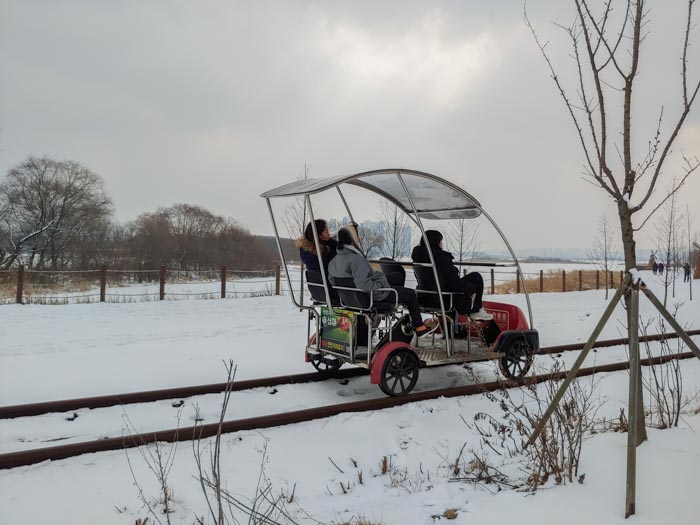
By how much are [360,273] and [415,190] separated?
7.05ft

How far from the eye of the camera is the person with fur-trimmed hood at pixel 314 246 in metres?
6.81

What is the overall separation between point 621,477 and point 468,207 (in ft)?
16.3

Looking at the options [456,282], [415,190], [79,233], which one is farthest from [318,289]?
[79,233]

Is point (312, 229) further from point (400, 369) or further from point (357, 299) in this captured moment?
point (400, 369)

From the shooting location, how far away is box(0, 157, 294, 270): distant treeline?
4166 centimetres

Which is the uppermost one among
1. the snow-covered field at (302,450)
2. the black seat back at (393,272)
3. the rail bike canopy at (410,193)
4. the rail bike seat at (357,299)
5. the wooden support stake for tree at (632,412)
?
the rail bike canopy at (410,193)

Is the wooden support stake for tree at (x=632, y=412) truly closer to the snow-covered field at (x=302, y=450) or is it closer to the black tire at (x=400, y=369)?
the snow-covered field at (x=302, y=450)

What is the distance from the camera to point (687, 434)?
13.9 ft

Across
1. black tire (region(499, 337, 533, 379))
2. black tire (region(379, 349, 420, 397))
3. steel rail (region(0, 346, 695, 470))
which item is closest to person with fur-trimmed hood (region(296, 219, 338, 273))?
black tire (region(379, 349, 420, 397))

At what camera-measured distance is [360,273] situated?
637 centimetres

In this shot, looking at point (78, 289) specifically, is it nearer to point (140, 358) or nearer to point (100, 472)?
point (140, 358)

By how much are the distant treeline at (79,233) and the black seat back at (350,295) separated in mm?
34590

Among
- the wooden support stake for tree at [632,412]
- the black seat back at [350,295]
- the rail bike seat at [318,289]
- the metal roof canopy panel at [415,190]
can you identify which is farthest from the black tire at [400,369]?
the wooden support stake for tree at [632,412]

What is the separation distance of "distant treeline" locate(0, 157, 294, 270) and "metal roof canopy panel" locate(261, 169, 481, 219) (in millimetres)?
33173
